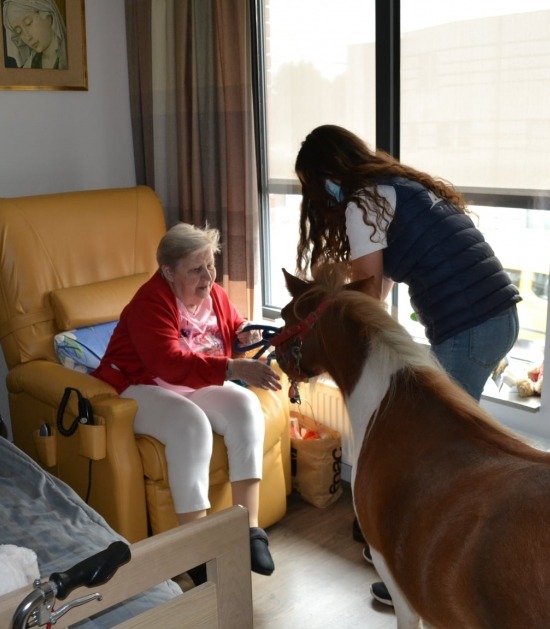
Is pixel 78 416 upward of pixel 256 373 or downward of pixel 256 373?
downward

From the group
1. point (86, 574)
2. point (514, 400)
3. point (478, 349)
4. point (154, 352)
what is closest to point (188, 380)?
point (154, 352)

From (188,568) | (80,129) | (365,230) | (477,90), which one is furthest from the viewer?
(80,129)

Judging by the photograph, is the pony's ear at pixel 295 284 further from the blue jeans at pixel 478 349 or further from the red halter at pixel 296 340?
the blue jeans at pixel 478 349

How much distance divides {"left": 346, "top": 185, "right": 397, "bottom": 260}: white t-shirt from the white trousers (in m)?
0.84

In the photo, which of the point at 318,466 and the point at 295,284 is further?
the point at 318,466

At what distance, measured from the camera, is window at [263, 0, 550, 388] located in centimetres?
256

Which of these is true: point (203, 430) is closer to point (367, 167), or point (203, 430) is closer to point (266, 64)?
point (367, 167)

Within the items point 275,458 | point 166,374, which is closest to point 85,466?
point 166,374

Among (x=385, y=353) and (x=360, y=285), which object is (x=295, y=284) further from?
(x=385, y=353)

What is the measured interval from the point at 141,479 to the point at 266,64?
1.98 metres

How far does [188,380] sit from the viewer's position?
256cm

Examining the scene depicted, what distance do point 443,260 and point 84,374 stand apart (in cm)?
144

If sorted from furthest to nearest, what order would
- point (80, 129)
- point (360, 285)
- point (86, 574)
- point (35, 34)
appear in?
point (80, 129) → point (35, 34) → point (360, 285) → point (86, 574)

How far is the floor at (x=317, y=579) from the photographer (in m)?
2.39
